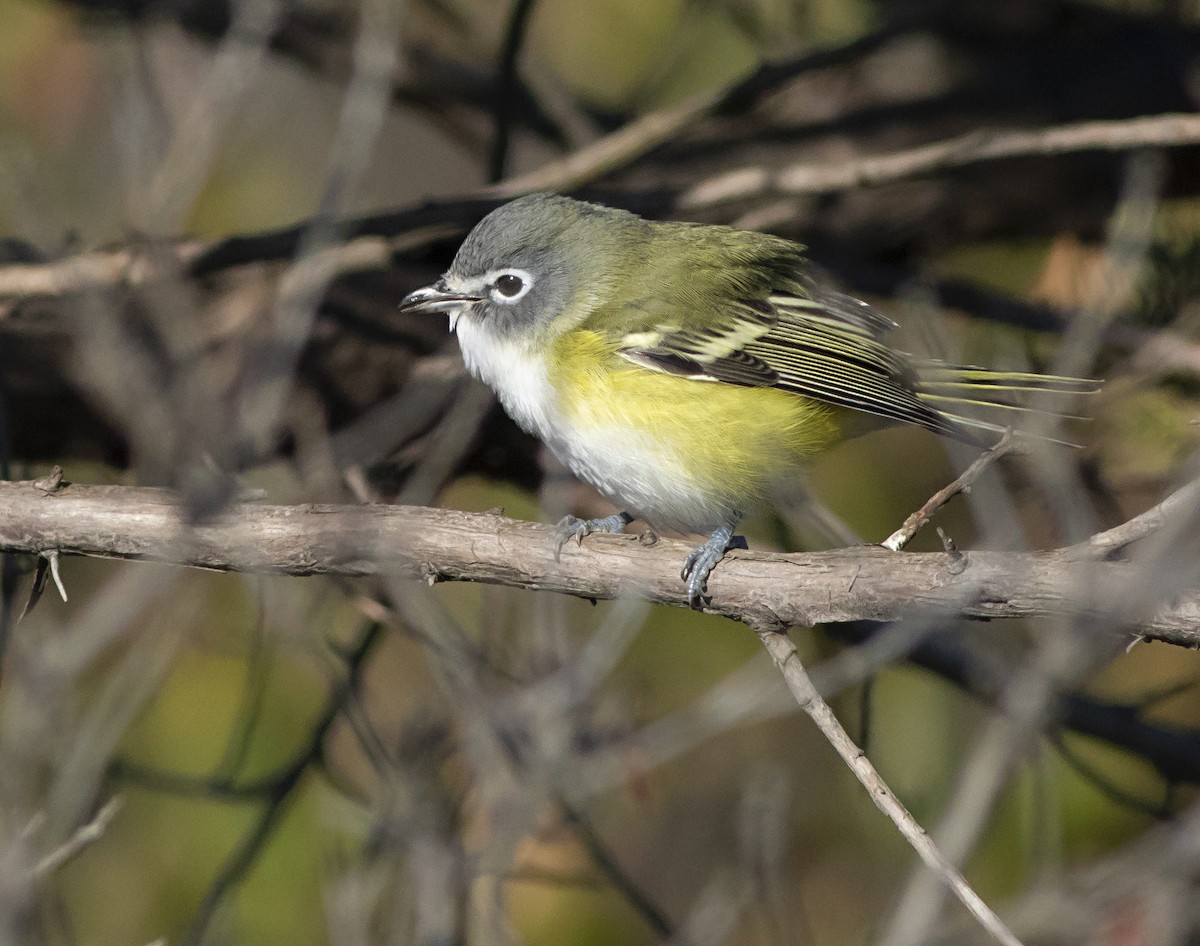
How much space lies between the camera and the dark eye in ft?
14.9

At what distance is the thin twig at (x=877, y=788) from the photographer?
7.81 feet

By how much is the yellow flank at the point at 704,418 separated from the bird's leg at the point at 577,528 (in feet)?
0.98

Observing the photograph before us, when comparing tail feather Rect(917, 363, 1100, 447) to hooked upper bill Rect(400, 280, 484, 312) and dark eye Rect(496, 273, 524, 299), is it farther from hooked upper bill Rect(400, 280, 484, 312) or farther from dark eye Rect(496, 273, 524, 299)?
hooked upper bill Rect(400, 280, 484, 312)

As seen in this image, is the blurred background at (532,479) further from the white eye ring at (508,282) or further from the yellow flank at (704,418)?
the white eye ring at (508,282)

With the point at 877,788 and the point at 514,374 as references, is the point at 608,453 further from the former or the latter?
the point at 877,788

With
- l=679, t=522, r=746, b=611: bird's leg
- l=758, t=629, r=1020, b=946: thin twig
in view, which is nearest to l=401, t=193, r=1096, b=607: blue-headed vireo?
l=679, t=522, r=746, b=611: bird's leg

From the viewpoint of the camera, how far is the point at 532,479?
5867 millimetres

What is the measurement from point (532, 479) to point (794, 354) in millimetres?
1866

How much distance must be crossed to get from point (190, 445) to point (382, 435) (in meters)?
1.66

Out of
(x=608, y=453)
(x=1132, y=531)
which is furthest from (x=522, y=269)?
(x=1132, y=531)

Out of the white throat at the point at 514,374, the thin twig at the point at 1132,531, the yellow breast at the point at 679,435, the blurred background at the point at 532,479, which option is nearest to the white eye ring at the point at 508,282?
the white throat at the point at 514,374

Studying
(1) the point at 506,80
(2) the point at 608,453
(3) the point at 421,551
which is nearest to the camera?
(3) the point at 421,551

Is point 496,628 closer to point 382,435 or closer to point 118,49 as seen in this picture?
point 382,435

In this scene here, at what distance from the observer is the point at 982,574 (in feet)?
9.40
